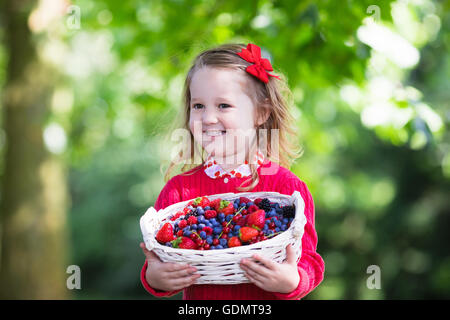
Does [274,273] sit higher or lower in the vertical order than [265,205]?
lower

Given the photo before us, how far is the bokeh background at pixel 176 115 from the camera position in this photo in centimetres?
280

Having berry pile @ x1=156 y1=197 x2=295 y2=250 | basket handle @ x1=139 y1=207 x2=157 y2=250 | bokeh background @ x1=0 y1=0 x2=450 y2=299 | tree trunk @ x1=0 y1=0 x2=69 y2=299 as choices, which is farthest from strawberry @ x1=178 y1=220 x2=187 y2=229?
tree trunk @ x1=0 y1=0 x2=69 y2=299

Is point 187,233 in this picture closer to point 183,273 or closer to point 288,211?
point 183,273

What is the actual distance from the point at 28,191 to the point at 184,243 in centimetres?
395

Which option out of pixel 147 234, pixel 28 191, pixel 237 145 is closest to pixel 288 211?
pixel 237 145

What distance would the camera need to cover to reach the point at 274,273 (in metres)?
1.37

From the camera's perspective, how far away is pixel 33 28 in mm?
4879

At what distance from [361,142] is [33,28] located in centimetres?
596

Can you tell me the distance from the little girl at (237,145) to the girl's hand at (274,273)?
2cm

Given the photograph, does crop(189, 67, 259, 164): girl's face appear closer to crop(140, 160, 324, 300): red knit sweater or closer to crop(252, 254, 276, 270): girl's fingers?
crop(140, 160, 324, 300): red knit sweater

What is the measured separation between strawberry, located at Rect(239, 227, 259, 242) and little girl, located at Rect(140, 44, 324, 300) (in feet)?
0.49

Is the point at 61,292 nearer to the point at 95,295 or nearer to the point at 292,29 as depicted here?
the point at 292,29

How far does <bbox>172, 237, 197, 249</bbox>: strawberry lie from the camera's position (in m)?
1.42

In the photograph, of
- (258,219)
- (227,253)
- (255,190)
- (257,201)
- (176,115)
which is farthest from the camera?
(176,115)
